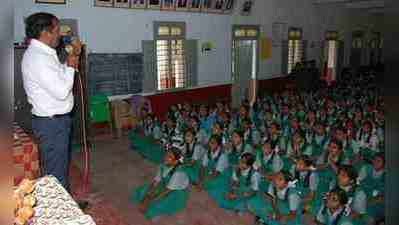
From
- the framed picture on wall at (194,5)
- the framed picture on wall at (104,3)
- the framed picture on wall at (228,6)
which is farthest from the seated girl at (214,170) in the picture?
the framed picture on wall at (228,6)

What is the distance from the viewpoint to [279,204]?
3.01m

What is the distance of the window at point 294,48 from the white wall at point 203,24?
0.80 feet

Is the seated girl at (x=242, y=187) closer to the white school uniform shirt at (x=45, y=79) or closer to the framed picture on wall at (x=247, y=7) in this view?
the white school uniform shirt at (x=45, y=79)

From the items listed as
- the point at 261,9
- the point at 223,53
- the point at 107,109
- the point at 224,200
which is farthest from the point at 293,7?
the point at 224,200

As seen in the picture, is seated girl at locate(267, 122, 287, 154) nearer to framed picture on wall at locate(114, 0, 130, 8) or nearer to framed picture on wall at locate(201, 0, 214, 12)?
framed picture on wall at locate(114, 0, 130, 8)

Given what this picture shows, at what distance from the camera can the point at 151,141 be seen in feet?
17.8

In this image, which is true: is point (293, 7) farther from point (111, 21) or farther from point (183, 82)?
point (111, 21)

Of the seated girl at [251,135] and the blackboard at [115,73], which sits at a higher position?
the blackboard at [115,73]

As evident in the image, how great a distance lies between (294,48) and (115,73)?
5488mm

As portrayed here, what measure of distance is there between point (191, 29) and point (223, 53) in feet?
3.35

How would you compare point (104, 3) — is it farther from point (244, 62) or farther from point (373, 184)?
point (373, 184)

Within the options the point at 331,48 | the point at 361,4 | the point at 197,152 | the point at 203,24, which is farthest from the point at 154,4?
the point at 361,4

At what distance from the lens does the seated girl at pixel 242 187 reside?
10.7 feet

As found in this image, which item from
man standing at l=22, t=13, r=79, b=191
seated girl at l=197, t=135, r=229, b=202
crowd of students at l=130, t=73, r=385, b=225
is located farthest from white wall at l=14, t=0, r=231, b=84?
seated girl at l=197, t=135, r=229, b=202
